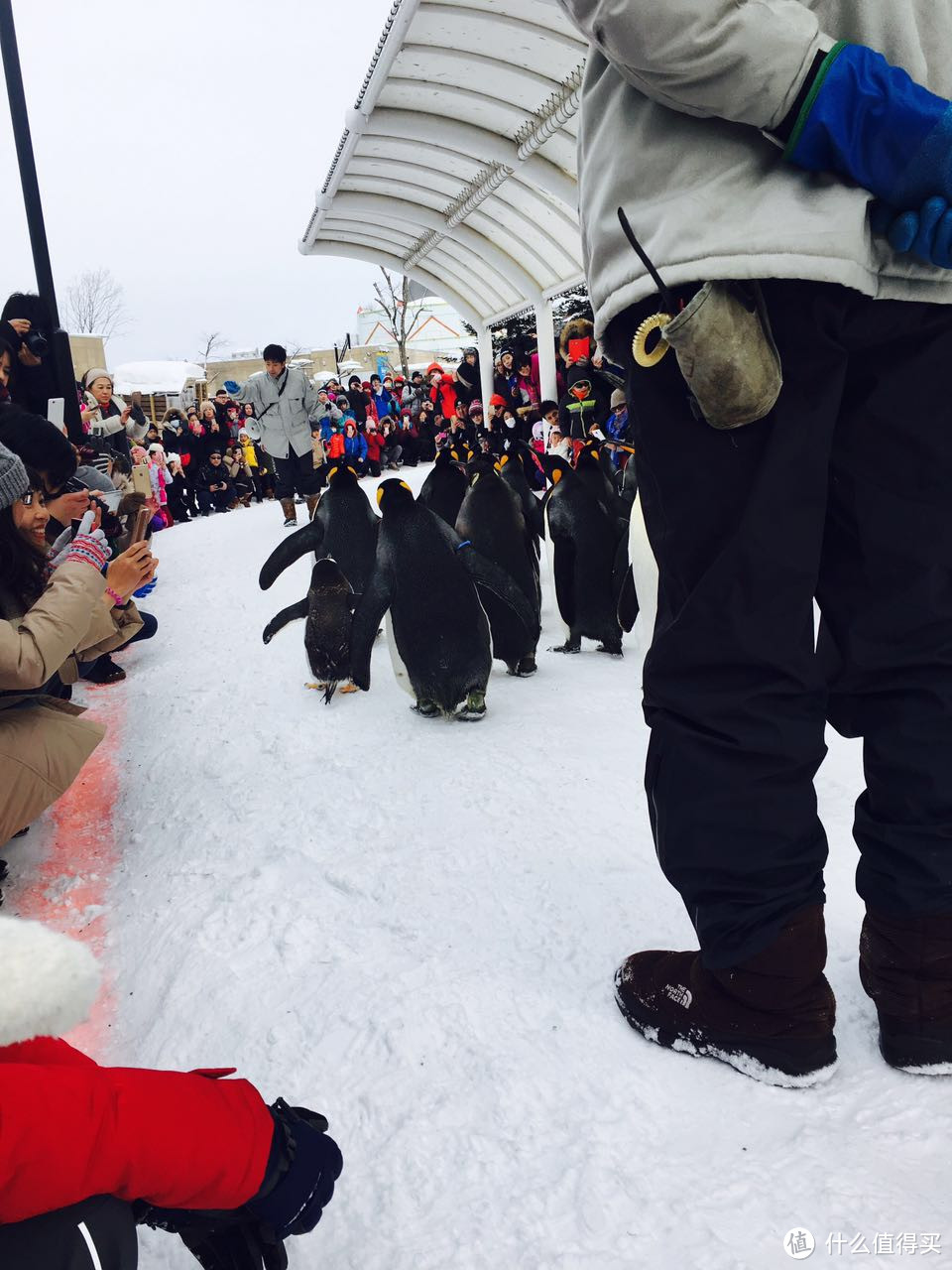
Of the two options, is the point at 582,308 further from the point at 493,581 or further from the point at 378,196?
the point at 493,581

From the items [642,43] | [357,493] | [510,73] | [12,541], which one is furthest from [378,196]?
[642,43]

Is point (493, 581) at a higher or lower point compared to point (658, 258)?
lower

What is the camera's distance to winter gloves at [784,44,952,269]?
0.86m

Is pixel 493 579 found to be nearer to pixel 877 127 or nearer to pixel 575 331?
pixel 877 127

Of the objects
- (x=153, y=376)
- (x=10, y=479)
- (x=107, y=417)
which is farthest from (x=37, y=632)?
(x=153, y=376)

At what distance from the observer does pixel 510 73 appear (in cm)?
559

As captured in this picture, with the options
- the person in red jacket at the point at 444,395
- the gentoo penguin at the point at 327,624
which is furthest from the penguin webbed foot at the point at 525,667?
the person in red jacket at the point at 444,395

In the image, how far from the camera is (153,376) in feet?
88.2

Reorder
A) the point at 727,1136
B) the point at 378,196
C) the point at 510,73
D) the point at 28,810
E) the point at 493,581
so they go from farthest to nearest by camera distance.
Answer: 1. the point at 378,196
2. the point at 510,73
3. the point at 493,581
4. the point at 28,810
5. the point at 727,1136

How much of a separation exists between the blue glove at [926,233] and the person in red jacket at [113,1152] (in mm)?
1032

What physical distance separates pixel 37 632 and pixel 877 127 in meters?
1.69

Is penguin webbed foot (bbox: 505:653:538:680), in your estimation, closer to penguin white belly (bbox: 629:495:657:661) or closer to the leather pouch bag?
penguin white belly (bbox: 629:495:657:661)

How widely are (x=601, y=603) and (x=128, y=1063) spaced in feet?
7.93

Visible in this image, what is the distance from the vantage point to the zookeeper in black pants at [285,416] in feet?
25.5
